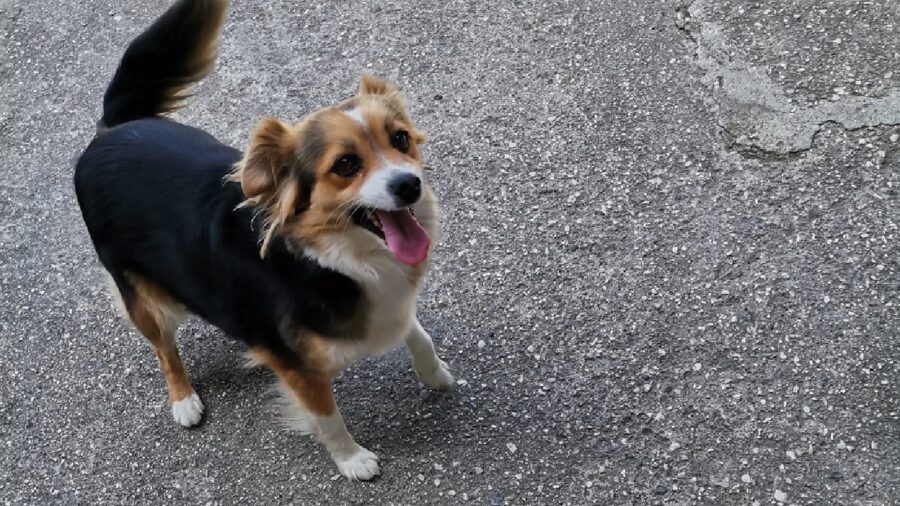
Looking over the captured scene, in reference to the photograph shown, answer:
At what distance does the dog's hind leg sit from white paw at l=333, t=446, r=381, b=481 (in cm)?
53

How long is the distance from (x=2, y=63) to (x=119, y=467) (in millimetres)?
2359

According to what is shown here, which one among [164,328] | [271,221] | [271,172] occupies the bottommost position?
[164,328]

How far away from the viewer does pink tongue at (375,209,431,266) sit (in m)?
2.20

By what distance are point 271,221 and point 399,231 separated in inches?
12.3

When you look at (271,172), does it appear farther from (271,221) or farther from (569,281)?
(569,281)

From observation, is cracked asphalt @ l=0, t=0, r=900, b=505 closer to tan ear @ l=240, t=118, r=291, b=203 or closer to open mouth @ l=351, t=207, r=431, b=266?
open mouth @ l=351, t=207, r=431, b=266

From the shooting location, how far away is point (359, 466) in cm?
267

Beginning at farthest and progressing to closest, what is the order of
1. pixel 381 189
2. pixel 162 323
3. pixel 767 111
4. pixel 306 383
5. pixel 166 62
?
pixel 767 111 → pixel 162 323 → pixel 166 62 → pixel 306 383 → pixel 381 189

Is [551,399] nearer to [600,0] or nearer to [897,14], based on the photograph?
[600,0]

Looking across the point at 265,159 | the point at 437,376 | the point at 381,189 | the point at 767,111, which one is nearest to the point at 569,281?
the point at 437,376

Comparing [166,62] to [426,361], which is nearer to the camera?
[166,62]

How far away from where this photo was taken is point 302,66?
392 centimetres

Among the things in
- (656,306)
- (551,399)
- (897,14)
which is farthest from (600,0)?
(551,399)

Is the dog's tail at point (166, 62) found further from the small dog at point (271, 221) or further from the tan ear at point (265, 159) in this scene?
the tan ear at point (265, 159)
